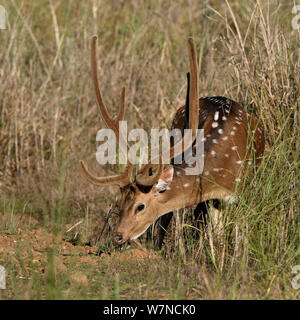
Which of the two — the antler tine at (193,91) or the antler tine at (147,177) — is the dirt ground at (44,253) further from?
the antler tine at (193,91)

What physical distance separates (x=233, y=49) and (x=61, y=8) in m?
3.89

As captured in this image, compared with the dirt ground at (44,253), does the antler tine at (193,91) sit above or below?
above

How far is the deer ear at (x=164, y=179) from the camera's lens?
5.21 m

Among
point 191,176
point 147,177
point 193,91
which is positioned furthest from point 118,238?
point 193,91

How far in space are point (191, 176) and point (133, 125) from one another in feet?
8.39

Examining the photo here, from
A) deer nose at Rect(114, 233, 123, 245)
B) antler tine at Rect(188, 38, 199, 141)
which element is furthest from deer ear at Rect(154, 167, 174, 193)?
deer nose at Rect(114, 233, 123, 245)

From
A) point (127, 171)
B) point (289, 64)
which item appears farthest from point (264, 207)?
point (289, 64)

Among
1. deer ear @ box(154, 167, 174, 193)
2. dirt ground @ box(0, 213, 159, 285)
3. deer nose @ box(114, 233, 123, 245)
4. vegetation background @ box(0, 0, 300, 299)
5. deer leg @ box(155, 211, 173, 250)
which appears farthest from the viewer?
deer leg @ box(155, 211, 173, 250)

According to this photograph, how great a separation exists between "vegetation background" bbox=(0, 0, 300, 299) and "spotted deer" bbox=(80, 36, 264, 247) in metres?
0.20

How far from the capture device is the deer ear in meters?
5.21

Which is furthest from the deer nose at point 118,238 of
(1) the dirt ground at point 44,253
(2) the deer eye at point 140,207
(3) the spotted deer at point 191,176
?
(2) the deer eye at point 140,207

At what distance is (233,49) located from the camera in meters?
6.87

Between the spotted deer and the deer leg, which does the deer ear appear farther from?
the deer leg

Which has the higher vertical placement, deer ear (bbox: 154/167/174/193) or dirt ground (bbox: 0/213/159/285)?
deer ear (bbox: 154/167/174/193)
